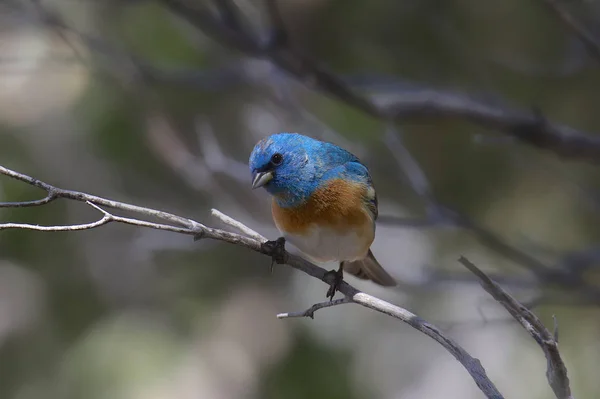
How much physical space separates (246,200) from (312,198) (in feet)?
6.78

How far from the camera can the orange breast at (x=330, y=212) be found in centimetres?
337

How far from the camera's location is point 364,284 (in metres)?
5.58

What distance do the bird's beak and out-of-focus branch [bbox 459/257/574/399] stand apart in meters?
1.43

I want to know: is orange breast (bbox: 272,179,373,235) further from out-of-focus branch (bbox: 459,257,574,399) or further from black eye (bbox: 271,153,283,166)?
out-of-focus branch (bbox: 459,257,574,399)

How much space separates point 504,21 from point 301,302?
274 centimetres

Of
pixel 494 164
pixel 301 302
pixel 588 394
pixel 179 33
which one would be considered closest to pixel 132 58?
pixel 179 33

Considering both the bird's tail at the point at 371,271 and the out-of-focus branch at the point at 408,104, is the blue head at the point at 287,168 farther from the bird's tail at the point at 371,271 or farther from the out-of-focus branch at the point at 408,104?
the bird's tail at the point at 371,271

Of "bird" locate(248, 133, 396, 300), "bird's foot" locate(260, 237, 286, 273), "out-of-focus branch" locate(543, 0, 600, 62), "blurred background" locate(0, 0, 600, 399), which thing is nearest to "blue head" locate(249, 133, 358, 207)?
"bird" locate(248, 133, 396, 300)

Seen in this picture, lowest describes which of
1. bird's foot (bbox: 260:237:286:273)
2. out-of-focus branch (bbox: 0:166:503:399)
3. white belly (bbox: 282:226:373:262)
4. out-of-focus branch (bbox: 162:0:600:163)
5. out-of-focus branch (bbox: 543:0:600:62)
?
out-of-focus branch (bbox: 0:166:503:399)

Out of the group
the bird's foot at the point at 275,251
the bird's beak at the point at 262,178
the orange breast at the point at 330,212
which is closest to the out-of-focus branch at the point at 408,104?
the orange breast at the point at 330,212

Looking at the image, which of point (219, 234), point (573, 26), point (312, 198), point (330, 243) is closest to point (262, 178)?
point (312, 198)

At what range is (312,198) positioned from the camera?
3396 mm

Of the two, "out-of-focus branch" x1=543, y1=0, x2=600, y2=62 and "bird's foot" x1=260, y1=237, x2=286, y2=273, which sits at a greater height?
"out-of-focus branch" x1=543, y1=0, x2=600, y2=62

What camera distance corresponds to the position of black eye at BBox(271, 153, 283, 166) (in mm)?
3338
